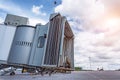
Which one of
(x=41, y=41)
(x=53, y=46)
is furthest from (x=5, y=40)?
(x=53, y=46)

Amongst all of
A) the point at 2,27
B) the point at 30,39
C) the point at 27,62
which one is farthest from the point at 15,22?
the point at 27,62

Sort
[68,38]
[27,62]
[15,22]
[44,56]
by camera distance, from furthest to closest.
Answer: [15,22] → [68,38] → [27,62] → [44,56]

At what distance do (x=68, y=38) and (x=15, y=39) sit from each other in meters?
3.80

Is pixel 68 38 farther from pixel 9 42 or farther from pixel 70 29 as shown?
pixel 9 42

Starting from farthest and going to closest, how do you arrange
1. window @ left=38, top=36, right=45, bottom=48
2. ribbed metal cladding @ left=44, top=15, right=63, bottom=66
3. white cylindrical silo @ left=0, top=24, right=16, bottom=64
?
white cylindrical silo @ left=0, top=24, right=16, bottom=64, window @ left=38, top=36, right=45, bottom=48, ribbed metal cladding @ left=44, top=15, right=63, bottom=66

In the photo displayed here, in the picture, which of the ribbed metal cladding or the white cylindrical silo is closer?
the ribbed metal cladding

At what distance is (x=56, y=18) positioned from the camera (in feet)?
40.7

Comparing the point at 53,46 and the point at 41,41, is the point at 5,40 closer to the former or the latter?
the point at 41,41

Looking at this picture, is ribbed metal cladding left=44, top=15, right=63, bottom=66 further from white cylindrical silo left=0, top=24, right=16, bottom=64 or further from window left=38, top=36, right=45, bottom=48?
white cylindrical silo left=0, top=24, right=16, bottom=64

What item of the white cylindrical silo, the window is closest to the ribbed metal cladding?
the window

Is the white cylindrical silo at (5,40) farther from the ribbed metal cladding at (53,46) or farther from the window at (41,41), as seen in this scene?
the ribbed metal cladding at (53,46)

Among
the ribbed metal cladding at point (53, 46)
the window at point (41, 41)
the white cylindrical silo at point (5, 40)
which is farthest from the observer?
the white cylindrical silo at point (5, 40)

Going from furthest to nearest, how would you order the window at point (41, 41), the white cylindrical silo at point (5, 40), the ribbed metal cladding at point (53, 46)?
the white cylindrical silo at point (5, 40), the window at point (41, 41), the ribbed metal cladding at point (53, 46)

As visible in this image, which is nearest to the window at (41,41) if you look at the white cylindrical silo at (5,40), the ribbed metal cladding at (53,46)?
the ribbed metal cladding at (53,46)
